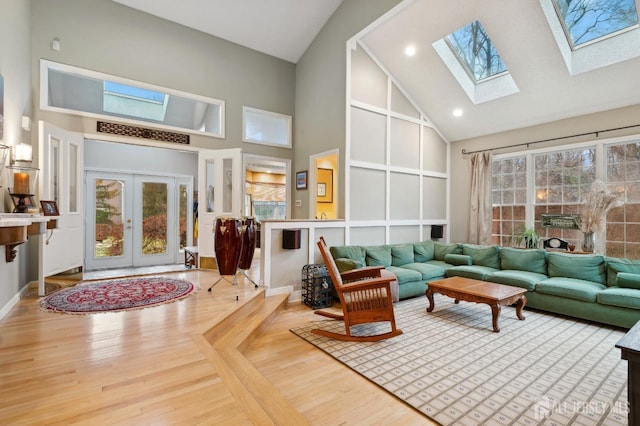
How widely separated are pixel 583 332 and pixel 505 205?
9.31 feet

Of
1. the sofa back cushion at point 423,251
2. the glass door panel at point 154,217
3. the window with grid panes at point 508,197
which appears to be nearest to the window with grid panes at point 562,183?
the window with grid panes at point 508,197

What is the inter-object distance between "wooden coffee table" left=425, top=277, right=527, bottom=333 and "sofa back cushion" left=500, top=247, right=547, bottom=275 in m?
0.97

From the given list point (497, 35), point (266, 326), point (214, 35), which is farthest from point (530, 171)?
point (214, 35)

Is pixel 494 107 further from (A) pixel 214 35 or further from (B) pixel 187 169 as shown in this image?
(B) pixel 187 169

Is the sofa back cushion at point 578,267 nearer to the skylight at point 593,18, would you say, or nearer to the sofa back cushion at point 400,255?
the sofa back cushion at point 400,255

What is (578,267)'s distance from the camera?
411 cm

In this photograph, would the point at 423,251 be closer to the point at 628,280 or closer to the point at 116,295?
the point at 628,280

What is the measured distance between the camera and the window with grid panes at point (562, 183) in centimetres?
477

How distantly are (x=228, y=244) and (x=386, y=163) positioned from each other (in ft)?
10.5

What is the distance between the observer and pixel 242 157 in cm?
571

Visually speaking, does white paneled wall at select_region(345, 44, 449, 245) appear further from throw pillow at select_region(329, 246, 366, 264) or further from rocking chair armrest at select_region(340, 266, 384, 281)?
rocking chair armrest at select_region(340, 266, 384, 281)

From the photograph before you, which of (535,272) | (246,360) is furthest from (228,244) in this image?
(535,272)

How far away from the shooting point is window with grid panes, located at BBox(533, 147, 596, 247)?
15.6 ft

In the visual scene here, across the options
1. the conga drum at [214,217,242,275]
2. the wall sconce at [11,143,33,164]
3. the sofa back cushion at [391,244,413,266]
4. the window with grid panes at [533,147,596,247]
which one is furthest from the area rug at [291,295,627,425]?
the wall sconce at [11,143,33,164]
